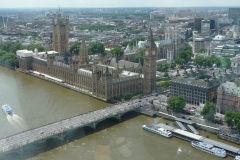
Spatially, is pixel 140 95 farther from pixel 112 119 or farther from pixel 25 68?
pixel 25 68

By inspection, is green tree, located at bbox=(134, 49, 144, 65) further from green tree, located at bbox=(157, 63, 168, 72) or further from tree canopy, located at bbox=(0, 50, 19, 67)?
tree canopy, located at bbox=(0, 50, 19, 67)

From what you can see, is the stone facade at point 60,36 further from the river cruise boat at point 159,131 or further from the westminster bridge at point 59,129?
the river cruise boat at point 159,131

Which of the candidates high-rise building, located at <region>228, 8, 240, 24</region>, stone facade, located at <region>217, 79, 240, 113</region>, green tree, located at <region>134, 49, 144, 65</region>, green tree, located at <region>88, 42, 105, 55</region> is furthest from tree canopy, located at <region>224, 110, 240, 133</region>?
high-rise building, located at <region>228, 8, 240, 24</region>

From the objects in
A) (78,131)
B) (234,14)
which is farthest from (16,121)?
(234,14)

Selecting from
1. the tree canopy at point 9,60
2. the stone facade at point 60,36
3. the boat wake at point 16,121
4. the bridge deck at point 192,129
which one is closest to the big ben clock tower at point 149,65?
the bridge deck at point 192,129

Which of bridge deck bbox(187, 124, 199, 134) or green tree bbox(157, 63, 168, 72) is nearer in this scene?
bridge deck bbox(187, 124, 199, 134)

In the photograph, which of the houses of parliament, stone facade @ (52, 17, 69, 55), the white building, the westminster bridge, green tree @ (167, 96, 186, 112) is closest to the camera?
the westminster bridge

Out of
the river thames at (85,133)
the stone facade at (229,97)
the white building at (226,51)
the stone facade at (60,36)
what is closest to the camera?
the river thames at (85,133)
